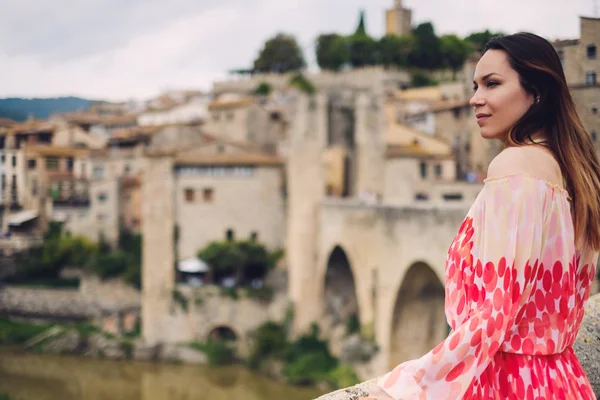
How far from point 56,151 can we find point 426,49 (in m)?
23.6

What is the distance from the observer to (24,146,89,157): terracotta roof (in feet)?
102

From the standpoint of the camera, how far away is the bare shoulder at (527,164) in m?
1.82

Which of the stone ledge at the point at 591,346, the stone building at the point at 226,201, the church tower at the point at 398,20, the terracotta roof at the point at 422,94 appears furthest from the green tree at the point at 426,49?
the stone ledge at the point at 591,346

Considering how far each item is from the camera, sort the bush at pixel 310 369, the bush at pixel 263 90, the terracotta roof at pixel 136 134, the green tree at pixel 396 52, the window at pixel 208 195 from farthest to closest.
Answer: the green tree at pixel 396 52 → the bush at pixel 263 90 → the terracotta roof at pixel 136 134 → the window at pixel 208 195 → the bush at pixel 310 369

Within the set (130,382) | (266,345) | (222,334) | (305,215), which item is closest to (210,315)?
(222,334)

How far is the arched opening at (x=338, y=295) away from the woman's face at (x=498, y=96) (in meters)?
20.4

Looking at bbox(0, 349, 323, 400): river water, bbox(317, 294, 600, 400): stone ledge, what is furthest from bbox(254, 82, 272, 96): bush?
bbox(317, 294, 600, 400): stone ledge

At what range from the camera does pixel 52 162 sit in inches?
1273

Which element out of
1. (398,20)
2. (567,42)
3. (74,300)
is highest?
(398,20)

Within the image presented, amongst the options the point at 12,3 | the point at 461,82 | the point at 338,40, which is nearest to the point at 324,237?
the point at 12,3

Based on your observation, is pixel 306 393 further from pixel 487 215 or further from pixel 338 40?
pixel 338 40

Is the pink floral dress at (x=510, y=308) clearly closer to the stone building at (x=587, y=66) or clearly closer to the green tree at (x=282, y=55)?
the stone building at (x=587, y=66)

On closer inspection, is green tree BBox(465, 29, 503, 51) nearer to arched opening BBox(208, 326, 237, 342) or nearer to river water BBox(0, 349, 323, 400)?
river water BBox(0, 349, 323, 400)

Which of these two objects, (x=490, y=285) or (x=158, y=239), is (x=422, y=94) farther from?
(x=490, y=285)
